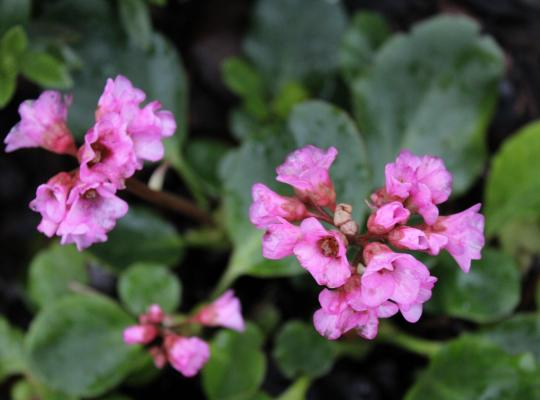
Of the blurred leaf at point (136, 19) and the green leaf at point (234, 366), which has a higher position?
the blurred leaf at point (136, 19)

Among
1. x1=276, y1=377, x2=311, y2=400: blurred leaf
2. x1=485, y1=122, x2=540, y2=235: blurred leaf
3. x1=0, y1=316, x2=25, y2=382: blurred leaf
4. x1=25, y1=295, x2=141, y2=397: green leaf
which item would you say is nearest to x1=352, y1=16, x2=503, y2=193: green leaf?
x1=485, y1=122, x2=540, y2=235: blurred leaf

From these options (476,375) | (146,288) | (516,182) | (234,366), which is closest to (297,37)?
(516,182)

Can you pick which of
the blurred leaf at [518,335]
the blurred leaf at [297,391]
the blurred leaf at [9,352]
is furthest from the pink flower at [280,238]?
the blurred leaf at [9,352]

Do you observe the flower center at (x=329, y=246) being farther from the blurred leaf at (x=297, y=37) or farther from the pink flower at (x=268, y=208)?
the blurred leaf at (x=297, y=37)

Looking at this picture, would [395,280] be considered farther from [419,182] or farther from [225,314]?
[225,314]

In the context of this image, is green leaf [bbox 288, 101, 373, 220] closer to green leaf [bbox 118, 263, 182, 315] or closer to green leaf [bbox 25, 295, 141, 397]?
green leaf [bbox 118, 263, 182, 315]

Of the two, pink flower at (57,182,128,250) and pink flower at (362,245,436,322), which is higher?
pink flower at (362,245,436,322)
